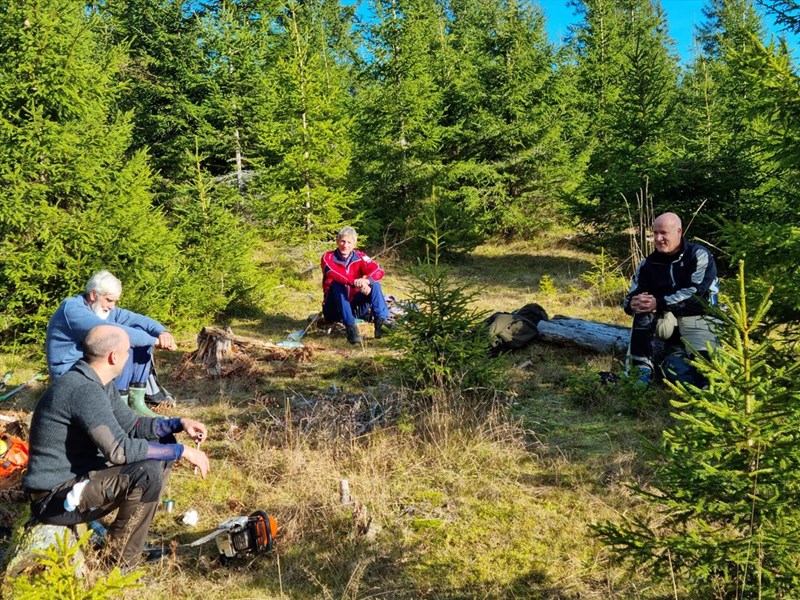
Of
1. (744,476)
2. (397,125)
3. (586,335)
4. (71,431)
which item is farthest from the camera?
(397,125)

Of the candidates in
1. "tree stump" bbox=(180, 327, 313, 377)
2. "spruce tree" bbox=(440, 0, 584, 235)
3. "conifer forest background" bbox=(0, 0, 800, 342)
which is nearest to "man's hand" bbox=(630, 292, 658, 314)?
"conifer forest background" bbox=(0, 0, 800, 342)

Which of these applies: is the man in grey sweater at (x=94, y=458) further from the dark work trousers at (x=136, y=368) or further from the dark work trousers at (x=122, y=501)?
the dark work trousers at (x=136, y=368)

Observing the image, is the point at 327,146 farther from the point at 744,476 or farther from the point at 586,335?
the point at 744,476

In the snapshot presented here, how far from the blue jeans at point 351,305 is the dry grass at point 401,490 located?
143 centimetres

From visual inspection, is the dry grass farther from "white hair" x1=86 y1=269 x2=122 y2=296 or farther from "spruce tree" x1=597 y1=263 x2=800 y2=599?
"white hair" x1=86 y1=269 x2=122 y2=296

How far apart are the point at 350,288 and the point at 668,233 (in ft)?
13.6

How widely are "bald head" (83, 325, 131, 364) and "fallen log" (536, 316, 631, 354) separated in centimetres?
530

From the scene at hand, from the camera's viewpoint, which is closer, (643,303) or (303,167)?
(643,303)

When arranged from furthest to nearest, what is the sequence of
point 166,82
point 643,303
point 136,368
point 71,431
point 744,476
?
point 166,82 → point 643,303 → point 136,368 → point 71,431 → point 744,476

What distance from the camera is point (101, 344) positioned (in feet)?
10.5

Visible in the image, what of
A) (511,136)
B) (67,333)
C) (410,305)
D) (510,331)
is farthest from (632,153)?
(67,333)

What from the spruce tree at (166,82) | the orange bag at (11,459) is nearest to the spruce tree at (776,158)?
the orange bag at (11,459)

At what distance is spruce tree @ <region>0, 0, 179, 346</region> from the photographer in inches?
284

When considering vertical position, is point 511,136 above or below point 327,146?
above
